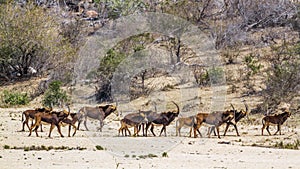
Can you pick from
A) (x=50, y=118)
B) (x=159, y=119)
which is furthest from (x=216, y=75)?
(x=50, y=118)

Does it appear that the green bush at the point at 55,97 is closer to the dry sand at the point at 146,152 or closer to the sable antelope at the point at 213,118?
the dry sand at the point at 146,152

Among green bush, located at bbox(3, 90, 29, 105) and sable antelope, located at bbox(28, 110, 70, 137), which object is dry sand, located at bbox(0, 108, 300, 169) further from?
green bush, located at bbox(3, 90, 29, 105)

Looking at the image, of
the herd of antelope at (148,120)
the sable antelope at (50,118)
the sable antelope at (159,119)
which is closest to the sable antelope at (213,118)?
the herd of antelope at (148,120)

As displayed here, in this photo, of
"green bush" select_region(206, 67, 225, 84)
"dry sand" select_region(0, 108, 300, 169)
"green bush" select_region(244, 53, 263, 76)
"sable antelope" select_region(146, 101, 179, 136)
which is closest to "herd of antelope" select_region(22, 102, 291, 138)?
"sable antelope" select_region(146, 101, 179, 136)

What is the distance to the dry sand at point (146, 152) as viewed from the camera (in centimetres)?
1739

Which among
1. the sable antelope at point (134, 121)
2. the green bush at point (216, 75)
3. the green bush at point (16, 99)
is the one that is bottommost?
the sable antelope at point (134, 121)

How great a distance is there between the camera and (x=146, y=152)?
19.8m

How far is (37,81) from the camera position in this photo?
43031 mm

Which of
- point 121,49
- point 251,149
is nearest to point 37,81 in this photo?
point 121,49

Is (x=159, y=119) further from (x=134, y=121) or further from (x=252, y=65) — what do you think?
(x=252, y=65)

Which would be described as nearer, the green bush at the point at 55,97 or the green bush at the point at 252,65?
the green bush at the point at 55,97

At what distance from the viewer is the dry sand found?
57.1 ft

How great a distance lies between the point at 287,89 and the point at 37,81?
17821 mm

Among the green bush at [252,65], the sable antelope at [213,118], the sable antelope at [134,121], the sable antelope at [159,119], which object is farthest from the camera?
the green bush at [252,65]
